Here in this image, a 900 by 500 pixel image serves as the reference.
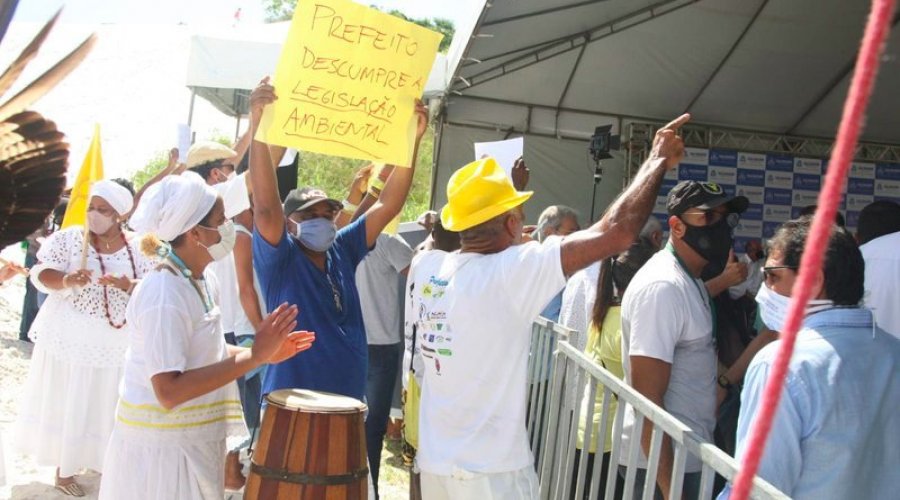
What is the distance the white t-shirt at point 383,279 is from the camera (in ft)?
17.7

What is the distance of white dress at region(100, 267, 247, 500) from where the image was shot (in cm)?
271

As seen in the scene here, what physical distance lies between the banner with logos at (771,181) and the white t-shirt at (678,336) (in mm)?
9681

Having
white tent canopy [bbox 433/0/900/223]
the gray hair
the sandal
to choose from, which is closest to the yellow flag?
the sandal

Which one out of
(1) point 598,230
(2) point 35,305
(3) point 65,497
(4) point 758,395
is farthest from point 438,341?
(2) point 35,305

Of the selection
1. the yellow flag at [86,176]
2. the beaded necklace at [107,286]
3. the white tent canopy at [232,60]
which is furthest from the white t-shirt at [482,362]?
the white tent canopy at [232,60]

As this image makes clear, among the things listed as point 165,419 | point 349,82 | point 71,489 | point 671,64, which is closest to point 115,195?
point 71,489

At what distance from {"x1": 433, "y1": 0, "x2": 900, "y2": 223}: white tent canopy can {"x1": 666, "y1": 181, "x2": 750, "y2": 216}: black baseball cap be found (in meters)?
5.08

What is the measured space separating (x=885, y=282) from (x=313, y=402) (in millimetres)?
2637

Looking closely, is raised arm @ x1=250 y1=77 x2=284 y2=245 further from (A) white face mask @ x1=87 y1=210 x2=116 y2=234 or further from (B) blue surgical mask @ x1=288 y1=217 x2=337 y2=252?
(A) white face mask @ x1=87 y1=210 x2=116 y2=234

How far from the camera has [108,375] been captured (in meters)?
5.05

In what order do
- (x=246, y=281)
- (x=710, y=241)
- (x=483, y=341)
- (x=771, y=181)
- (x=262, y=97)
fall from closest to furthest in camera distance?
(x=483, y=341) < (x=262, y=97) < (x=710, y=241) < (x=246, y=281) < (x=771, y=181)

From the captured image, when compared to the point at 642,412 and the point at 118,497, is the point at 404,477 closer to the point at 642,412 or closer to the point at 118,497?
the point at 118,497

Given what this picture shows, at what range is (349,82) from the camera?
317 centimetres

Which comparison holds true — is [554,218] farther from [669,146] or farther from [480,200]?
[669,146]
